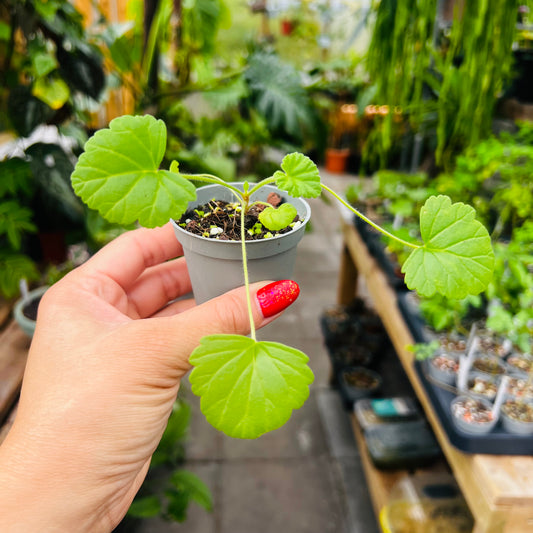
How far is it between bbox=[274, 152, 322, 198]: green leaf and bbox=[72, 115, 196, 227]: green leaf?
0.34 feet

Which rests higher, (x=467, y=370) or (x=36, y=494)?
(x=36, y=494)

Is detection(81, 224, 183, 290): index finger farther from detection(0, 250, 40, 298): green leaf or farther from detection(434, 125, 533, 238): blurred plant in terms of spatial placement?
detection(434, 125, 533, 238): blurred plant

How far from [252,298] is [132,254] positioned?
33 cm

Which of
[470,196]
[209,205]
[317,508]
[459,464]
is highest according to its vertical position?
[209,205]

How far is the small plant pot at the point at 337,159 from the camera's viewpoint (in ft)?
17.7

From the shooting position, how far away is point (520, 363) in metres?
1.18

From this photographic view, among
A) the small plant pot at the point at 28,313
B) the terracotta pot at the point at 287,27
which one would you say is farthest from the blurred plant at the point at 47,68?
the terracotta pot at the point at 287,27

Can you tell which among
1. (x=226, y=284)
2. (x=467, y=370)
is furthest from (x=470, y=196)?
(x=226, y=284)

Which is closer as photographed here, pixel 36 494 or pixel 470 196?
pixel 36 494

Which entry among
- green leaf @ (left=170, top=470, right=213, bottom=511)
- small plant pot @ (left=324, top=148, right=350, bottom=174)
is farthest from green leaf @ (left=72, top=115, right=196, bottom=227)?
small plant pot @ (left=324, top=148, right=350, bottom=174)

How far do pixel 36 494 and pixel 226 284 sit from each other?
0.36 metres

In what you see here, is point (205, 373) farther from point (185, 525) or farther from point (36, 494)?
point (185, 525)

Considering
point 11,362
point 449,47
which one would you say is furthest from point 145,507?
point 449,47

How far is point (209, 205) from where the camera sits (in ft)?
2.18
